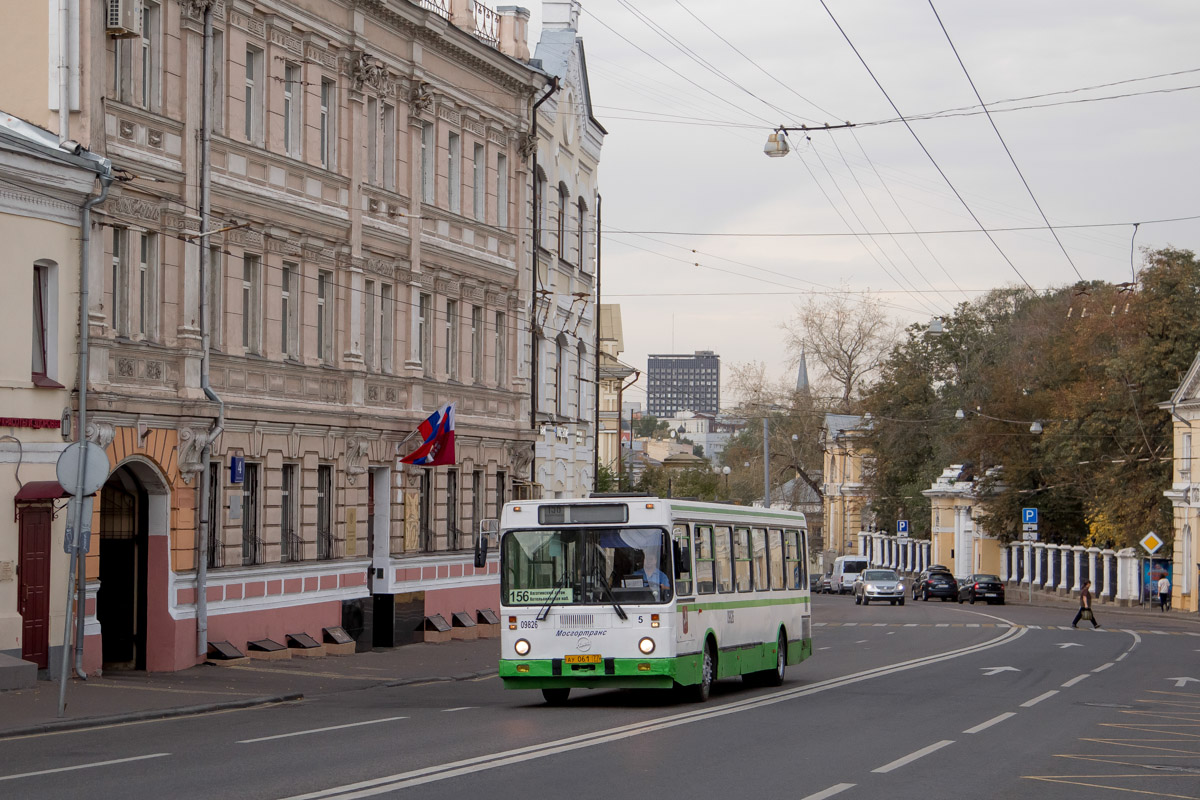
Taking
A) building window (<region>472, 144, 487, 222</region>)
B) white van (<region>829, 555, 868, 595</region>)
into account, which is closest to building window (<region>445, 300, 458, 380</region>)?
building window (<region>472, 144, 487, 222</region>)

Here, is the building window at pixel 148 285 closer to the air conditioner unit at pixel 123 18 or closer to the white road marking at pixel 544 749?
the air conditioner unit at pixel 123 18

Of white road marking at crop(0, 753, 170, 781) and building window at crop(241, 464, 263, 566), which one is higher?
building window at crop(241, 464, 263, 566)

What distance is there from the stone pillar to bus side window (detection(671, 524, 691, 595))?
52720 millimetres

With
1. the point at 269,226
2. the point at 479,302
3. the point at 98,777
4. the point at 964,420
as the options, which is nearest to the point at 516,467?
the point at 479,302

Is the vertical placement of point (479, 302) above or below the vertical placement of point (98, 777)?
above

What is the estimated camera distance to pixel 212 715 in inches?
760

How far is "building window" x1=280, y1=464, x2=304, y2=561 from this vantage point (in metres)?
29.2

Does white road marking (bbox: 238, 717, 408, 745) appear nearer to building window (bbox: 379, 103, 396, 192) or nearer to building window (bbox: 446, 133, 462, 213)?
building window (bbox: 379, 103, 396, 192)

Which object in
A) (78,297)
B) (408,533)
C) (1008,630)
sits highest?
(78,297)

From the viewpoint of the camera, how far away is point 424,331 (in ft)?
114

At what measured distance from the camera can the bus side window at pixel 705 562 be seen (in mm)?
20625

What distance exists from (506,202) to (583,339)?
828 centimetres

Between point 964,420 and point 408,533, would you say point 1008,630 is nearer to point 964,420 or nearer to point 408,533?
point 408,533

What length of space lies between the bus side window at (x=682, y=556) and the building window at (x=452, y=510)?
16.6 metres
